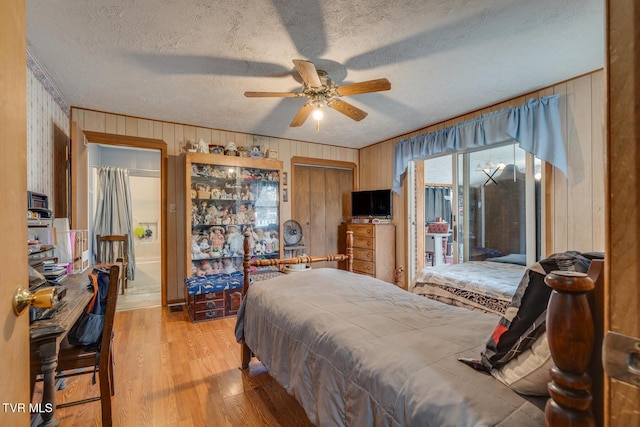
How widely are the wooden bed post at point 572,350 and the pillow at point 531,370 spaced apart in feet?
0.90

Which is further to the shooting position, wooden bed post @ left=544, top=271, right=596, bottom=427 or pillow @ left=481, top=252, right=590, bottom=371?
pillow @ left=481, top=252, right=590, bottom=371

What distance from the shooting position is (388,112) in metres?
3.40

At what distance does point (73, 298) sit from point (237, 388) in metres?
1.16

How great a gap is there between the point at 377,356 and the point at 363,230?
138 inches

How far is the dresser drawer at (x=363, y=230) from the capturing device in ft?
14.4

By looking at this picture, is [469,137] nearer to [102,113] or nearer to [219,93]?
[219,93]

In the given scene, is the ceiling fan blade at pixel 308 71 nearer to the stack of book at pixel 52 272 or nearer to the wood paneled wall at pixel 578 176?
the stack of book at pixel 52 272

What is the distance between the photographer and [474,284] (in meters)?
2.61

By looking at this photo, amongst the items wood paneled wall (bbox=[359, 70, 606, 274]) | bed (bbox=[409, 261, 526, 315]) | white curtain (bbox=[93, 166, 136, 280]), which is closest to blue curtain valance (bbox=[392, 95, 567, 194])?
wood paneled wall (bbox=[359, 70, 606, 274])

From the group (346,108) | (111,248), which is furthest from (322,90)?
(111,248)

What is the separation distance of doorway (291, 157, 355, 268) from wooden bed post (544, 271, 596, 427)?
13.8ft

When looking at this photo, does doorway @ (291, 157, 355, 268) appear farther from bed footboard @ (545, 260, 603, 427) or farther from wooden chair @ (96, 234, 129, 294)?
bed footboard @ (545, 260, 603, 427)

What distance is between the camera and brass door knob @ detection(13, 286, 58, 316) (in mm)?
687

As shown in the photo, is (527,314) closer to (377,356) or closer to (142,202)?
(377,356)
